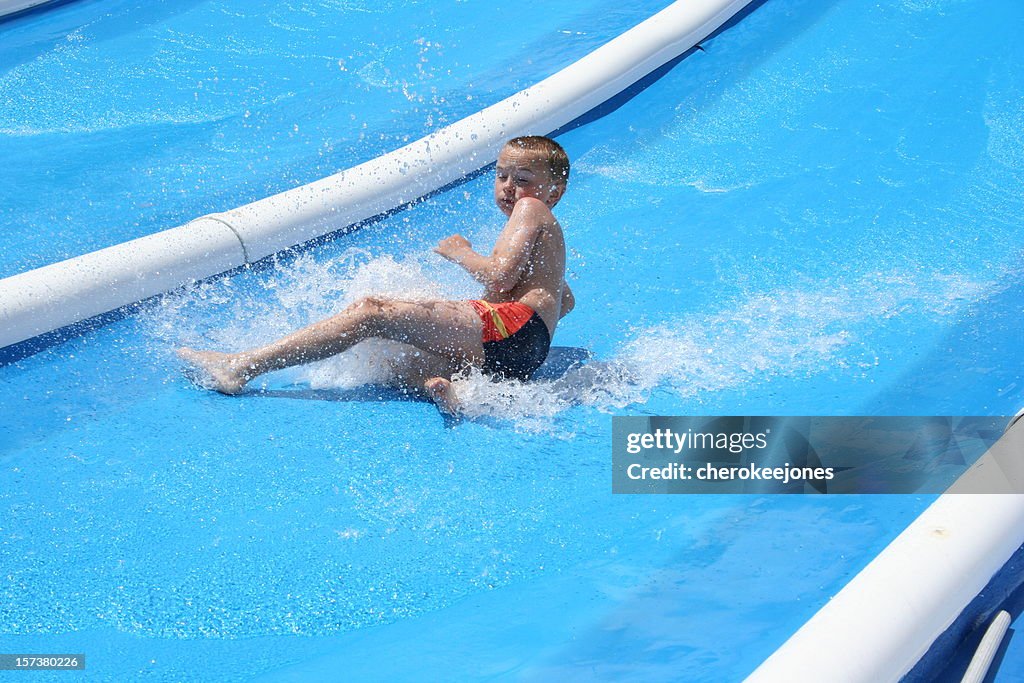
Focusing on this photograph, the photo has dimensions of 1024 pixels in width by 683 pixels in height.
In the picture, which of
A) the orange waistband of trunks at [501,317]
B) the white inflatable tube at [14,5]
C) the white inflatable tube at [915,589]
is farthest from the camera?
the white inflatable tube at [14,5]

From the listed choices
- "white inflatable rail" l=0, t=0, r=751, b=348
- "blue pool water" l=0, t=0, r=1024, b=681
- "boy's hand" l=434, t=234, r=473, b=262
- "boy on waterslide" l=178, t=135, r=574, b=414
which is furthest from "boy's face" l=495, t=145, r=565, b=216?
"white inflatable rail" l=0, t=0, r=751, b=348

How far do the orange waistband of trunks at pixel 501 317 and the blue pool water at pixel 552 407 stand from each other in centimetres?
18

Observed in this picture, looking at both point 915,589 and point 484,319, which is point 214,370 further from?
point 915,589

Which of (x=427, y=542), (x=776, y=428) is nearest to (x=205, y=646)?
(x=427, y=542)

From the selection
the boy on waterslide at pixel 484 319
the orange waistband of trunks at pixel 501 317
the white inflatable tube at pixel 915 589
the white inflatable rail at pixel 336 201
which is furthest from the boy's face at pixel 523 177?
the white inflatable tube at pixel 915 589

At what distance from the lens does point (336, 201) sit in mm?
4625

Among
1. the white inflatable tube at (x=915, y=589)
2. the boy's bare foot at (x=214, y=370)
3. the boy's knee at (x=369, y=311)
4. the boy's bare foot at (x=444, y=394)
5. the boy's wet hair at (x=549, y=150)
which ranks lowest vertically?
the white inflatable tube at (x=915, y=589)

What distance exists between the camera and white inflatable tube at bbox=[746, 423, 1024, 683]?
2314 millimetres

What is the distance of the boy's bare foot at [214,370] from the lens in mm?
3354

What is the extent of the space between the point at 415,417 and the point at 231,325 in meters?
0.89

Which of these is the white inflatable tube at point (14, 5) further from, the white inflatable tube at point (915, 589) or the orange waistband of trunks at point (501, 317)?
the white inflatable tube at point (915, 589)

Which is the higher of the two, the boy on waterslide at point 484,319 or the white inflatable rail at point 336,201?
the white inflatable rail at point 336,201

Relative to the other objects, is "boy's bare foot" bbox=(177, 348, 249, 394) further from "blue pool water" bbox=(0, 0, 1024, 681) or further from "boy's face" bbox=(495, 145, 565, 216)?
"boy's face" bbox=(495, 145, 565, 216)

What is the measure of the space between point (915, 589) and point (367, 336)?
5.56 feet
